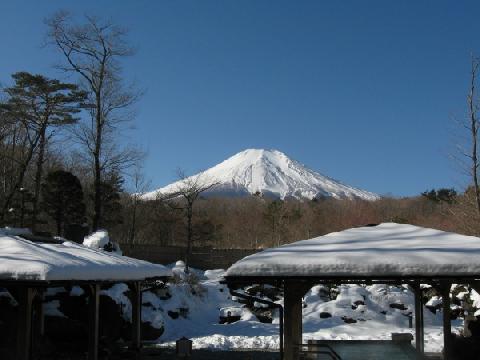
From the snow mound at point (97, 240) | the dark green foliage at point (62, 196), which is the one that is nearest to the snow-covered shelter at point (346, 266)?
the snow mound at point (97, 240)

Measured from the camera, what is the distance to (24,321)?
28.4 feet

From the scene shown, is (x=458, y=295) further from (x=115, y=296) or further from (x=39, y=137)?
(x=39, y=137)

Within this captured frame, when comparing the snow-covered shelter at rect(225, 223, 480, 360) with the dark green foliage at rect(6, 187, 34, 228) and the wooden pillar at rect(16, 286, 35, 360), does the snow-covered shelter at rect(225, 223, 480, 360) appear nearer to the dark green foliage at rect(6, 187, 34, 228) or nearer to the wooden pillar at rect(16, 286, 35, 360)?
the wooden pillar at rect(16, 286, 35, 360)

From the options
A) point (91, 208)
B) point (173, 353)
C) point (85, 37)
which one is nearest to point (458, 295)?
point (173, 353)

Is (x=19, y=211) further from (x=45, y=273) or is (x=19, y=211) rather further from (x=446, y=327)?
(x=446, y=327)

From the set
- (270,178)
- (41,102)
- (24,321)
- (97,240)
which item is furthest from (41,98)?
(270,178)

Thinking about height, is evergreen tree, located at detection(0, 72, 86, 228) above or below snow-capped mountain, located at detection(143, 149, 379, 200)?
below

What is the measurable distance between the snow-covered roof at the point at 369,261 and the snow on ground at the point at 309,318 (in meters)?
8.05

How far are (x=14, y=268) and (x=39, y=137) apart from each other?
760 inches

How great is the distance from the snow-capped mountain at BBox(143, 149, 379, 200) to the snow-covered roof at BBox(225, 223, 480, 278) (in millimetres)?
93150

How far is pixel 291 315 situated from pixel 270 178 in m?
114

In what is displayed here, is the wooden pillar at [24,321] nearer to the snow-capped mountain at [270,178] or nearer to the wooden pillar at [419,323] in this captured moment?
the wooden pillar at [419,323]

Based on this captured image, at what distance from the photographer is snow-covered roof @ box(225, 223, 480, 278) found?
22.8ft

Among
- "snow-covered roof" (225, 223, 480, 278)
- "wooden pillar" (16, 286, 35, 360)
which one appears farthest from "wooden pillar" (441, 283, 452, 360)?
"wooden pillar" (16, 286, 35, 360)
